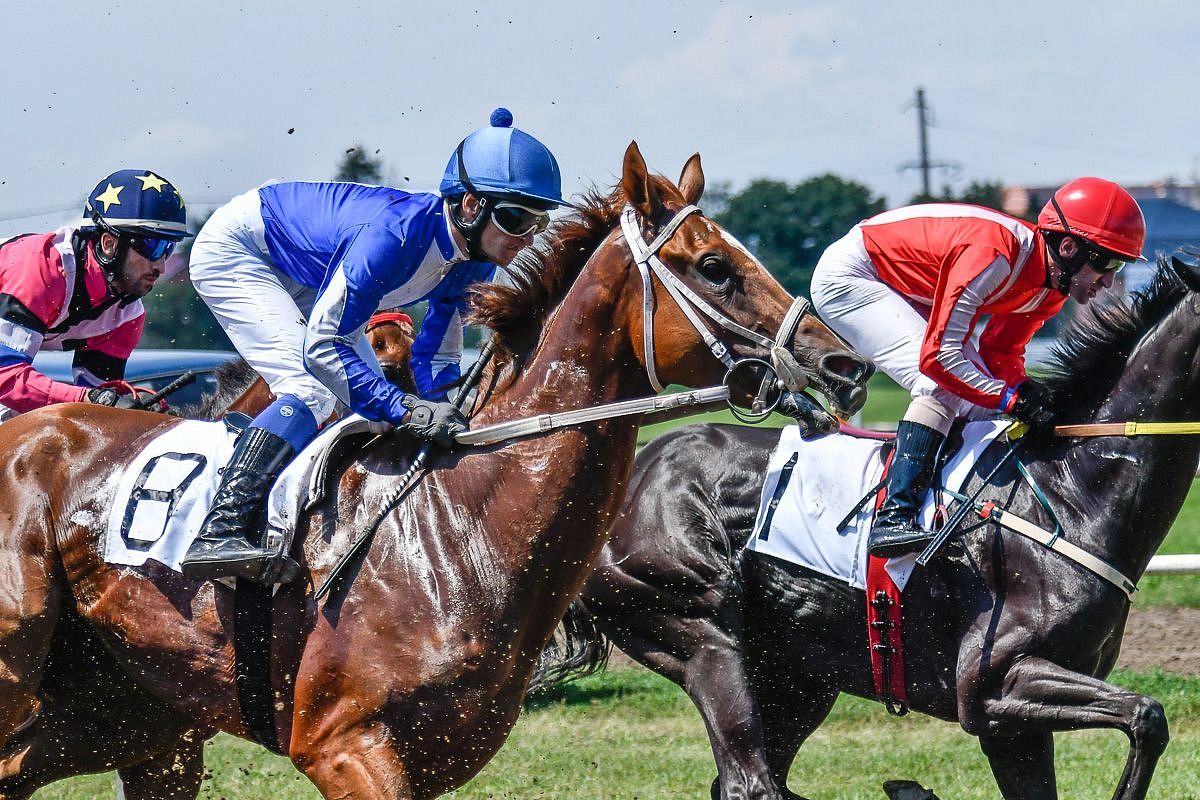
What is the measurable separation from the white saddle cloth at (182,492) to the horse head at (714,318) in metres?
0.82

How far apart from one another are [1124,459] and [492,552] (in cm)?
223

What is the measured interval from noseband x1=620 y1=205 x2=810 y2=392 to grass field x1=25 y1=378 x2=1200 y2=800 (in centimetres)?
260

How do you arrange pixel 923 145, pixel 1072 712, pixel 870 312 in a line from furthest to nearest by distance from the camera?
1. pixel 923 145
2. pixel 870 312
3. pixel 1072 712

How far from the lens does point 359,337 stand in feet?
12.3

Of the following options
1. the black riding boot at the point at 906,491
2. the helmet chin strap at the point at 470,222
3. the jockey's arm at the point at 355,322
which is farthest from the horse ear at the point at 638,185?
the black riding boot at the point at 906,491

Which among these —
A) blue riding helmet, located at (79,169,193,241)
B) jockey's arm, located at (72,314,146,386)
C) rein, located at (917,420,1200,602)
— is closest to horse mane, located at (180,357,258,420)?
jockey's arm, located at (72,314,146,386)

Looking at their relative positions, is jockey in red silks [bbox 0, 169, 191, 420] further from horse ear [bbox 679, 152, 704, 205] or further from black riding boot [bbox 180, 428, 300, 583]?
horse ear [bbox 679, 152, 704, 205]

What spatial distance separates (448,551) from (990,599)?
199cm

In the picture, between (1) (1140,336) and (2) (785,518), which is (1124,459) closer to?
(1) (1140,336)

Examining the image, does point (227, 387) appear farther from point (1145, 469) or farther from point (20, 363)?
point (1145, 469)

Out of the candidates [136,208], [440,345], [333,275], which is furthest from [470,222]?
[136,208]

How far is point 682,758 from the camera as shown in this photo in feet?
19.9

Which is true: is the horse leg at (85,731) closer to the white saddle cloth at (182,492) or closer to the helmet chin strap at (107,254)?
the white saddle cloth at (182,492)

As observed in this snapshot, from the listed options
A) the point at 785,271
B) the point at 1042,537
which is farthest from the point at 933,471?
the point at 785,271
